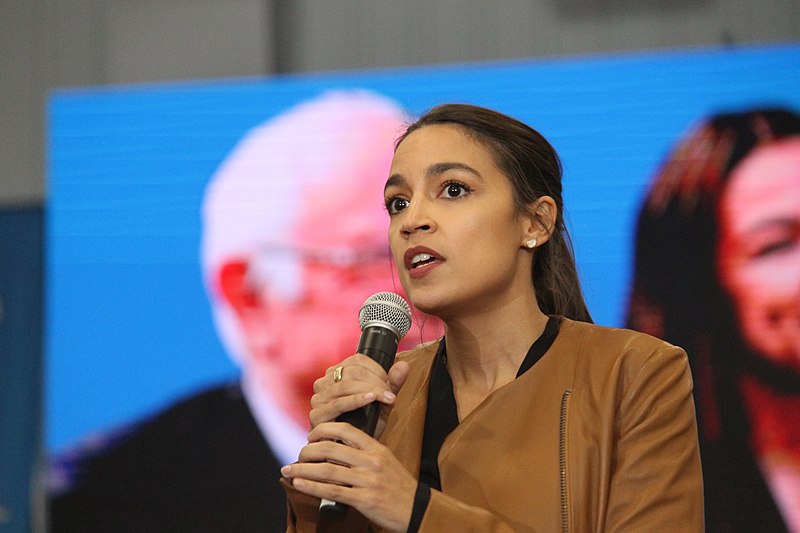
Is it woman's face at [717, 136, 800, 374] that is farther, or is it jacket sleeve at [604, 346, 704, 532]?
woman's face at [717, 136, 800, 374]

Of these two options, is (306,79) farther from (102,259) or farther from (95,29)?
(95,29)

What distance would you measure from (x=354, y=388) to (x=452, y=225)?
376 mm

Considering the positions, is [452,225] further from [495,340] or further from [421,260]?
[495,340]

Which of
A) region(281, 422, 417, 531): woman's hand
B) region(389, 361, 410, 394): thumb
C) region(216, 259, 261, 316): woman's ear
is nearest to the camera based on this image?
region(281, 422, 417, 531): woman's hand

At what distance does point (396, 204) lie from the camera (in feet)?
5.46

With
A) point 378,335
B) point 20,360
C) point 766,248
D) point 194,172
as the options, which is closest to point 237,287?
point 194,172

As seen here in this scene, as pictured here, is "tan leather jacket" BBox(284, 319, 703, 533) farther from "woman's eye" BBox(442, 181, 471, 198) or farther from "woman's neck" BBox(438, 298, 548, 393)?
"woman's eye" BBox(442, 181, 471, 198)

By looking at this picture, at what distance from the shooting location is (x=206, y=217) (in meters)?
3.88

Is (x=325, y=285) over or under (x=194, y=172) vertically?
under

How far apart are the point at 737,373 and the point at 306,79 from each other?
2150 millimetres

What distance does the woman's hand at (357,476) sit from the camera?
49.4 inches

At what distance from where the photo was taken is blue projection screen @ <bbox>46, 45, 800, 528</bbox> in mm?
3533

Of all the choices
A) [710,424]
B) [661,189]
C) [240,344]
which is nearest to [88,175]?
[240,344]

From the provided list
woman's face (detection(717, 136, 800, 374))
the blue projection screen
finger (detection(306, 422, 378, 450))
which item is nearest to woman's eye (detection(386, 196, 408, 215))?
finger (detection(306, 422, 378, 450))
